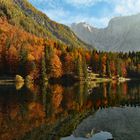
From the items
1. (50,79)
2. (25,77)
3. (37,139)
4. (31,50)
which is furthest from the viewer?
(31,50)

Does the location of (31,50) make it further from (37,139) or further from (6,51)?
(37,139)

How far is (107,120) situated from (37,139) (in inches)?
627

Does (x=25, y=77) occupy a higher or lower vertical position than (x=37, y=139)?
higher

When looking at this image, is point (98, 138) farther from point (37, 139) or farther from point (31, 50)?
point (31, 50)

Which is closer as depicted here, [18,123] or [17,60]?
[18,123]

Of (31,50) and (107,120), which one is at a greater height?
(31,50)

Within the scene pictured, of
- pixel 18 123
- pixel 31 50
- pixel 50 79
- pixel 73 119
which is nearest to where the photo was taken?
pixel 18 123

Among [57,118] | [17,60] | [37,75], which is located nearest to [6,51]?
[17,60]

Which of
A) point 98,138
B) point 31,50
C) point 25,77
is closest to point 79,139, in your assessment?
point 98,138

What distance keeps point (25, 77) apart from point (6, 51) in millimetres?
26802

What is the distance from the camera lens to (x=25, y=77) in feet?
541

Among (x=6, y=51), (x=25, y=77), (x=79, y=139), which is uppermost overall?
(x=6, y=51)

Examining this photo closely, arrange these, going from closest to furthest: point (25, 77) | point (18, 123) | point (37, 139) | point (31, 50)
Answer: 1. point (37, 139)
2. point (18, 123)
3. point (25, 77)
4. point (31, 50)

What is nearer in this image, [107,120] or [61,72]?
[107,120]
